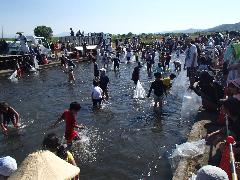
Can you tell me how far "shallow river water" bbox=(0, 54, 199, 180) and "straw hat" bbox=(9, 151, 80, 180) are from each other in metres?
4.73

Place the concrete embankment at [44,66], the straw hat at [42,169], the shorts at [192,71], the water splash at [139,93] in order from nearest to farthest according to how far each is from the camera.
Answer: the straw hat at [42,169], the shorts at [192,71], the water splash at [139,93], the concrete embankment at [44,66]

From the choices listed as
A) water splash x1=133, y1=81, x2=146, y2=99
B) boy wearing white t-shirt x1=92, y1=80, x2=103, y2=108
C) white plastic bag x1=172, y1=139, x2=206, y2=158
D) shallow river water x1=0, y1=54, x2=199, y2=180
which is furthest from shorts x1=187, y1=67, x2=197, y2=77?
white plastic bag x1=172, y1=139, x2=206, y2=158

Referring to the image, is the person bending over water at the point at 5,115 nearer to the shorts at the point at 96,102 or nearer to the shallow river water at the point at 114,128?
the shallow river water at the point at 114,128

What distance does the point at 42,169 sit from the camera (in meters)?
4.00

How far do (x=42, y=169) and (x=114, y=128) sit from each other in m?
8.74

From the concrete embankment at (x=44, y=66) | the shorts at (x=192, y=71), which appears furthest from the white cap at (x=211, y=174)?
the concrete embankment at (x=44, y=66)

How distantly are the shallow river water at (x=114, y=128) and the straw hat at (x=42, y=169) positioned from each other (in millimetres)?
4733

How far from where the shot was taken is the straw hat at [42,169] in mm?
3947

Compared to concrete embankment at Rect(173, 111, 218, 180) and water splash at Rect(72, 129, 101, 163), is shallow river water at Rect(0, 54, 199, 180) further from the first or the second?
concrete embankment at Rect(173, 111, 218, 180)

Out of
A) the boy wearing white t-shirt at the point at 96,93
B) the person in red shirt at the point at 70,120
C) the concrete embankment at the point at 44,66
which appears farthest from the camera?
the concrete embankment at the point at 44,66

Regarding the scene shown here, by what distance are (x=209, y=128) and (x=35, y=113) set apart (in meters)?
7.79

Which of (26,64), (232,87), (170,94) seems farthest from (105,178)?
(26,64)

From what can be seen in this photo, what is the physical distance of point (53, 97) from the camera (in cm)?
1889

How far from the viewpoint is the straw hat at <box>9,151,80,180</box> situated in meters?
3.95
